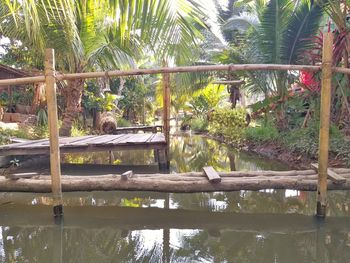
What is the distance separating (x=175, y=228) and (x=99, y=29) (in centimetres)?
597

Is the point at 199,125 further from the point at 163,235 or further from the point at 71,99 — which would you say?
the point at 163,235

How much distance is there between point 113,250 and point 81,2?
14.5ft

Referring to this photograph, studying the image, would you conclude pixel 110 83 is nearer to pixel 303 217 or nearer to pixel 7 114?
pixel 7 114

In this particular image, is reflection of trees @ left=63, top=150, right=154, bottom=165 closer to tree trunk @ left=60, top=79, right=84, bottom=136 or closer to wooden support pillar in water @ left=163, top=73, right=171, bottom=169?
tree trunk @ left=60, top=79, right=84, bottom=136

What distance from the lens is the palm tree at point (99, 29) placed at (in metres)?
2.34

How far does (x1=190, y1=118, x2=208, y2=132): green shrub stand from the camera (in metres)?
17.7

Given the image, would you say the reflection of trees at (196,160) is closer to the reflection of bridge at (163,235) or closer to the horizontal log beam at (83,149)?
the horizontal log beam at (83,149)

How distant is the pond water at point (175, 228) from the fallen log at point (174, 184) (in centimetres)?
32

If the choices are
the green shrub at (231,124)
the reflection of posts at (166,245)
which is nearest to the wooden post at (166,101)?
the reflection of posts at (166,245)

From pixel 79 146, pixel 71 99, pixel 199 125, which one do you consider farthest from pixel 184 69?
pixel 199 125

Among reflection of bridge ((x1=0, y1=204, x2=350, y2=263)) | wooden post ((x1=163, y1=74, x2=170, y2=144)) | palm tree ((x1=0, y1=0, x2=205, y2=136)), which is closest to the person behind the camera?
palm tree ((x1=0, y1=0, x2=205, y2=136))

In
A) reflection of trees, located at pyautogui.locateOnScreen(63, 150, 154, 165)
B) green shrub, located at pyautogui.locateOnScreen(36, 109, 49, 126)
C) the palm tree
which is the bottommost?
reflection of trees, located at pyautogui.locateOnScreen(63, 150, 154, 165)

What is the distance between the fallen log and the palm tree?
1.52 meters

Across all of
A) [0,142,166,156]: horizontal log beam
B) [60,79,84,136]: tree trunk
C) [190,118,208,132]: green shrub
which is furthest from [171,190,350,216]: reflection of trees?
[190,118,208,132]: green shrub
